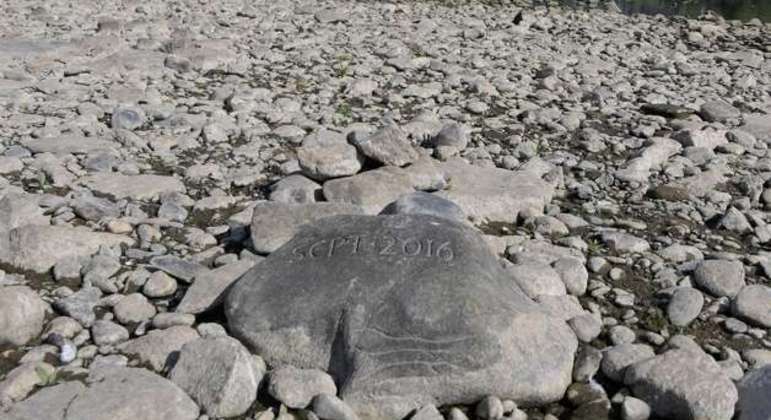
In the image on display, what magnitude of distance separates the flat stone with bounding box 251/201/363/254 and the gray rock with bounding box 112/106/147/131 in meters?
2.63

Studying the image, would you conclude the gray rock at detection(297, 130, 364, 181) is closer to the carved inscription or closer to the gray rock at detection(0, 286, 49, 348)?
the carved inscription

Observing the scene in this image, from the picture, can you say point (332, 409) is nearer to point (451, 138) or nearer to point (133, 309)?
point (133, 309)

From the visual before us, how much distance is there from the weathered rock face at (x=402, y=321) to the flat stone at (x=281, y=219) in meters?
0.65

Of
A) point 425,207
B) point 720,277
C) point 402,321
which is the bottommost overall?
point 720,277

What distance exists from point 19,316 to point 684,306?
327 cm

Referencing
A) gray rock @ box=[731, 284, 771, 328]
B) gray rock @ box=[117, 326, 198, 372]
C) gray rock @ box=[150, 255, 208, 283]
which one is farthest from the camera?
gray rock @ box=[150, 255, 208, 283]

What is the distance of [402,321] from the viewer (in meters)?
3.19

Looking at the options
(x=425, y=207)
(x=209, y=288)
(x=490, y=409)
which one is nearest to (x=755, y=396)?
(x=490, y=409)

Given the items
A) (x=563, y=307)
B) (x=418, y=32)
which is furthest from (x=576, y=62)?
(x=563, y=307)

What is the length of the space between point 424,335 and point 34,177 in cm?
352

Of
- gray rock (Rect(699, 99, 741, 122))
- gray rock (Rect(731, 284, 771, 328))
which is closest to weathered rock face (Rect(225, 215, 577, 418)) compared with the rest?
gray rock (Rect(731, 284, 771, 328))

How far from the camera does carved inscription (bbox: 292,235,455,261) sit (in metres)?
3.50

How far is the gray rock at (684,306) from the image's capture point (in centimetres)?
402

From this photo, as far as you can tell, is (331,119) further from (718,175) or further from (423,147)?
(718,175)
